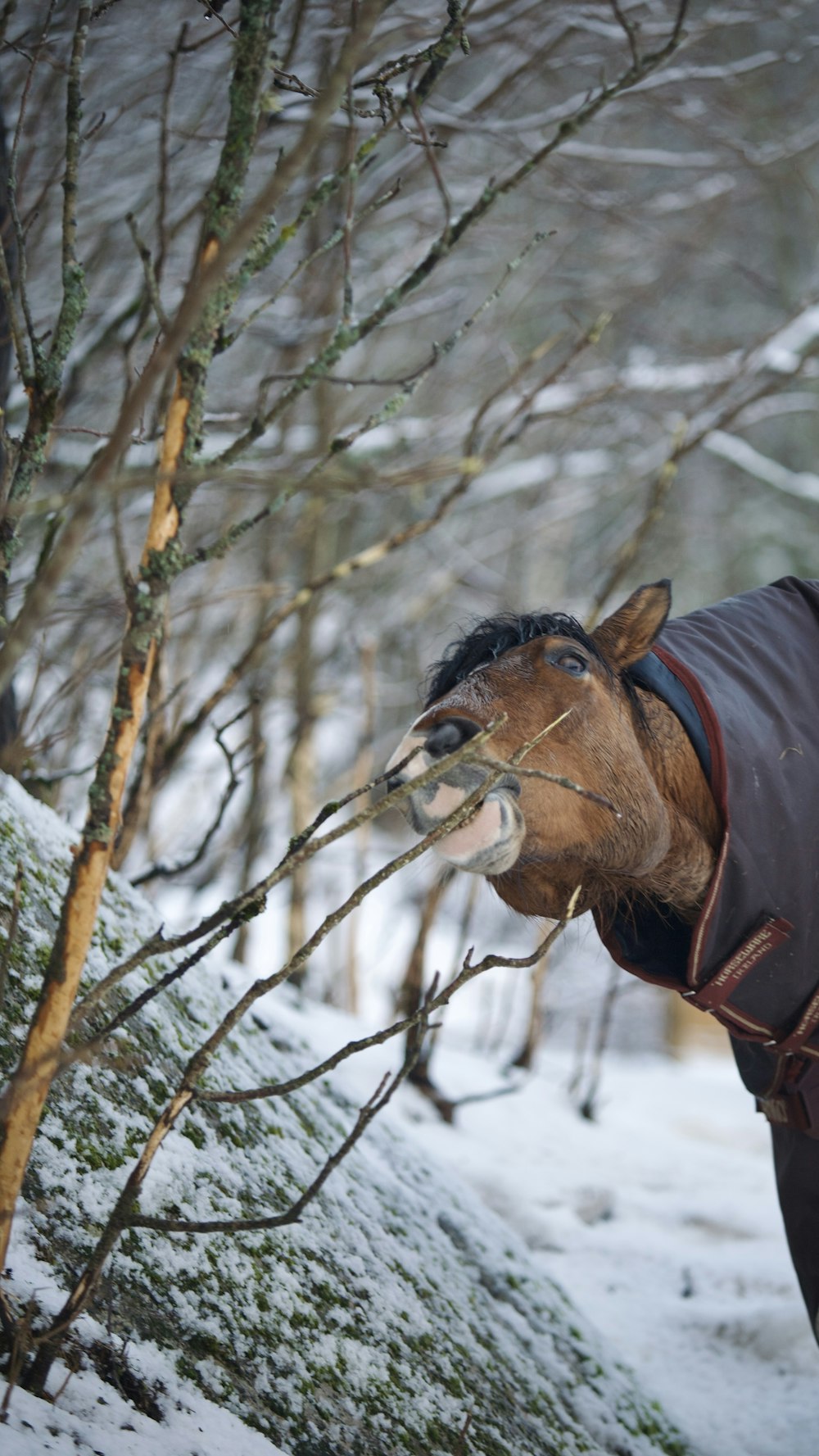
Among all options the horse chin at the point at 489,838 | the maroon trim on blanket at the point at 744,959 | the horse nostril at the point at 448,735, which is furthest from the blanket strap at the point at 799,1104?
the horse nostril at the point at 448,735

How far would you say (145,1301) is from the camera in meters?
1.25

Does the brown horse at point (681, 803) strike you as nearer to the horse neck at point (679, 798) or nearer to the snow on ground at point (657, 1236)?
the horse neck at point (679, 798)

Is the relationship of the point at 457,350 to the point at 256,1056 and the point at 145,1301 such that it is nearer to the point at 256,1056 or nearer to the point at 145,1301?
the point at 256,1056

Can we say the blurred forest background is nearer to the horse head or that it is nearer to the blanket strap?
the horse head

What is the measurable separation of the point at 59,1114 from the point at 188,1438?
0.41 m

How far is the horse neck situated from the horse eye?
0.51ft

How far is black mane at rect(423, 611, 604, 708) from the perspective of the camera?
184 cm

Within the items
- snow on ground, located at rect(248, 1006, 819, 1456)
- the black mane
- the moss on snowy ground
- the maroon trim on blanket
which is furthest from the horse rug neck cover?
snow on ground, located at rect(248, 1006, 819, 1456)

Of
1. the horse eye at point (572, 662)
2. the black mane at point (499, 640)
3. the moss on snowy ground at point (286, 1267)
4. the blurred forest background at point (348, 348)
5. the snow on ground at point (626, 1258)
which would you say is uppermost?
the blurred forest background at point (348, 348)

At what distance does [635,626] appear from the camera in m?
1.84

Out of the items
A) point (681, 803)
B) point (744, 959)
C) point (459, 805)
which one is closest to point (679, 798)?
point (681, 803)

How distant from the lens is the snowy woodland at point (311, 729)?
109cm

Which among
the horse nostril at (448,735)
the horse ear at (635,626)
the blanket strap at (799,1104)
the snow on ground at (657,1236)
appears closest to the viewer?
the horse nostril at (448,735)

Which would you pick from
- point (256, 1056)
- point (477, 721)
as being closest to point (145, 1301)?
point (256, 1056)
